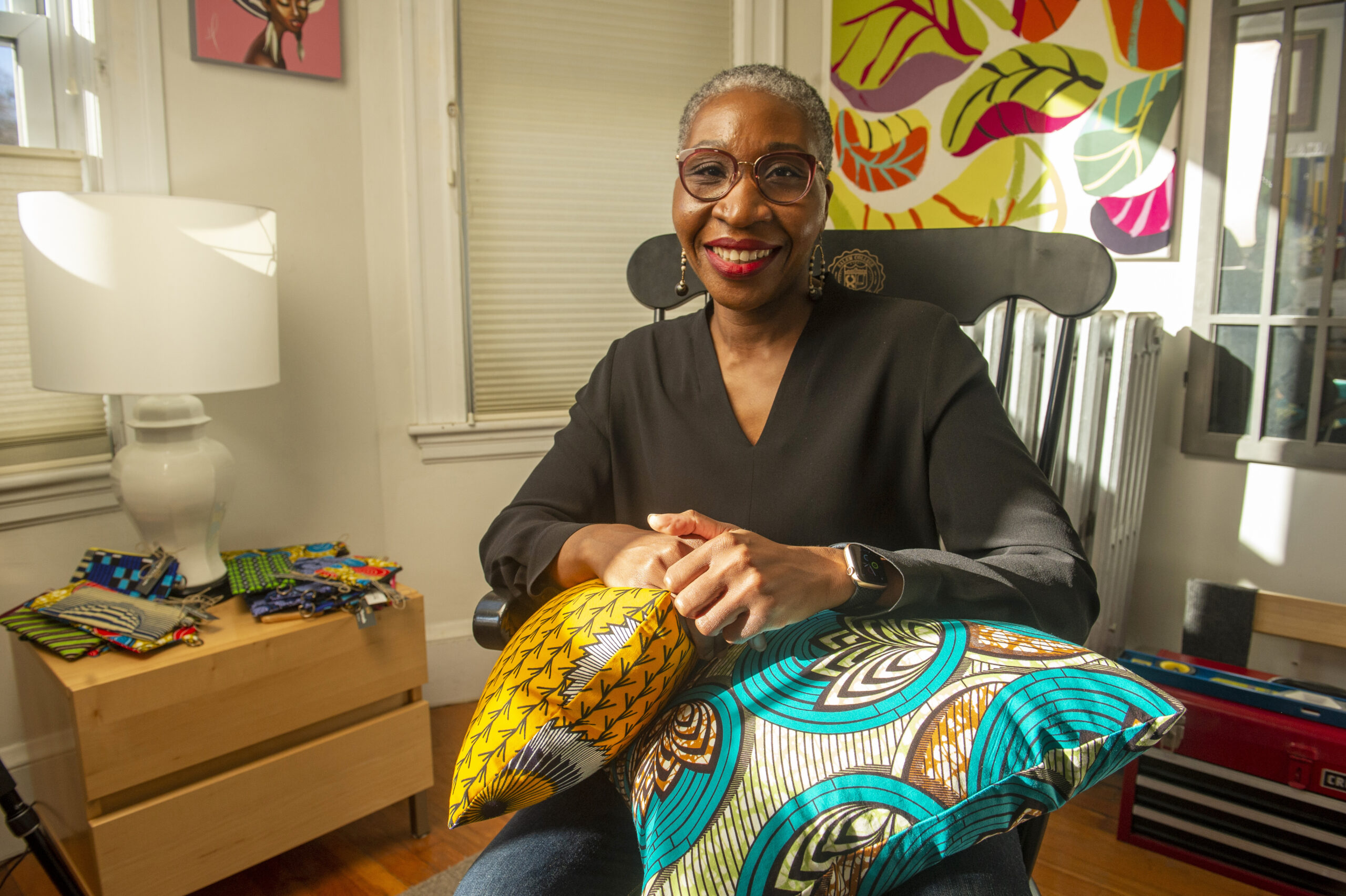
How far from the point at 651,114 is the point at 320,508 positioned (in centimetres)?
150

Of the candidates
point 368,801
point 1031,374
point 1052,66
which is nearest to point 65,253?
point 368,801

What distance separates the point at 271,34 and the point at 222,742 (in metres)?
1.63

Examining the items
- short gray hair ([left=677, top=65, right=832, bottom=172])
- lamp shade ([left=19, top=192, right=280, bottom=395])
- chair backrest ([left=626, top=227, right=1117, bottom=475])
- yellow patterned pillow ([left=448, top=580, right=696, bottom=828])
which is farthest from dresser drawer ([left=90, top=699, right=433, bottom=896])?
short gray hair ([left=677, top=65, right=832, bottom=172])

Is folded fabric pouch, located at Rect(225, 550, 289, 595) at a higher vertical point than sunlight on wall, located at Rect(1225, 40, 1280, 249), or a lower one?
lower

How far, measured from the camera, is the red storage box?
154 cm

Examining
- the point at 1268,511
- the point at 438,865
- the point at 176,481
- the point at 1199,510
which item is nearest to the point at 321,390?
the point at 176,481

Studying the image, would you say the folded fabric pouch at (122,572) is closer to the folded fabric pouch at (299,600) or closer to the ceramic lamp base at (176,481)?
the ceramic lamp base at (176,481)

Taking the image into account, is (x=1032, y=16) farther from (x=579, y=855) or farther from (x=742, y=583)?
(x=579, y=855)

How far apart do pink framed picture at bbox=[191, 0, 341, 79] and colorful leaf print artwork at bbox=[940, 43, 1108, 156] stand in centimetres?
165

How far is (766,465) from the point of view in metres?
1.11

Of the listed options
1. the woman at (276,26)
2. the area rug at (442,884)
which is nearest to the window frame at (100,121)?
the woman at (276,26)

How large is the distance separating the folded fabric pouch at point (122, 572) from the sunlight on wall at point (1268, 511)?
2337 mm

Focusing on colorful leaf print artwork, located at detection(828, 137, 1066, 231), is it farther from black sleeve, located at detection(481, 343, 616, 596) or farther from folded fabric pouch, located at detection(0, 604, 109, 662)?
folded fabric pouch, located at detection(0, 604, 109, 662)

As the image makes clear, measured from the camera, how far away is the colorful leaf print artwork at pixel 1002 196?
2193 millimetres
